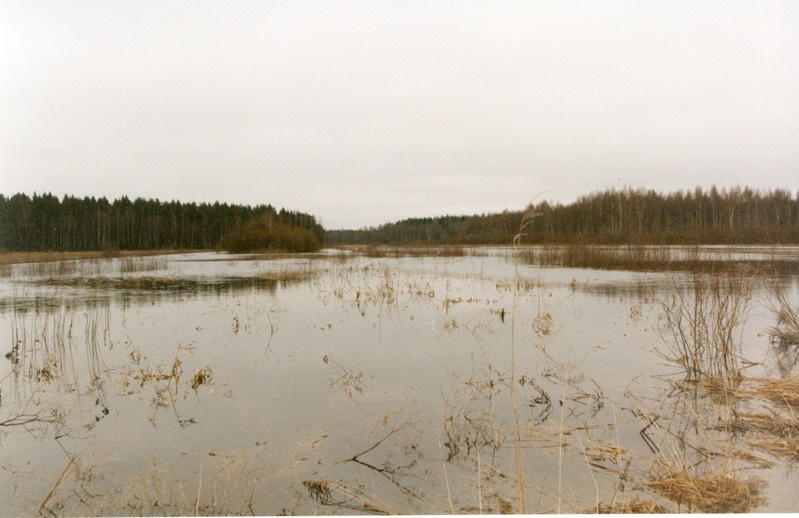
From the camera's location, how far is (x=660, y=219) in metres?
9.69

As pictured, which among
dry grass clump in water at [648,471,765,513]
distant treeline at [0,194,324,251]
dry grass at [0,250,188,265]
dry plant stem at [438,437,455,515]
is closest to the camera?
dry plant stem at [438,437,455,515]

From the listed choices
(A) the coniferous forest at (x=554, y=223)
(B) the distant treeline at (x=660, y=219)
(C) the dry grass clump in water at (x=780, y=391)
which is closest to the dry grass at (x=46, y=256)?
(A) the coniferous forest at (x=554, y=223)

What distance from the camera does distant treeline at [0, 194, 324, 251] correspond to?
20602 mm

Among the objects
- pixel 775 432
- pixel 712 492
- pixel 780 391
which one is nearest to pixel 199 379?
pixel 712 492

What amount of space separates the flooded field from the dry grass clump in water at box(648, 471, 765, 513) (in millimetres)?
10

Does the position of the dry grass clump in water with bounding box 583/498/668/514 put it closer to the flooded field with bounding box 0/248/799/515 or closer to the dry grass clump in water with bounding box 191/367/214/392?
the flooded field with bounding box 0/248/799/515

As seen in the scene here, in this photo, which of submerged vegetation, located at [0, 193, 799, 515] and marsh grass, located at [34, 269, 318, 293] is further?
marsh grass, located at [34, 269, 318, 293]

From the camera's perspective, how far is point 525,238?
29.1 ft

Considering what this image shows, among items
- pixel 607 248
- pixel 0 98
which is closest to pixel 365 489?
pixel 0 98

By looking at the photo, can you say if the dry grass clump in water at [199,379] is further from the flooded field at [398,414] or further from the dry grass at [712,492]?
the dry grass at [712,492]

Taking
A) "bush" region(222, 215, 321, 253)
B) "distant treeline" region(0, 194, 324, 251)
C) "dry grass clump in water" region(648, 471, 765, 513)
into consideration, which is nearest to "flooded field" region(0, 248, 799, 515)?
"dry grass clump in water" region(648, 471, 765, 513)

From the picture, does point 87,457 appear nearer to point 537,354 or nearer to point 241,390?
point 241,390

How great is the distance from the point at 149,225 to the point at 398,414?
34.1m

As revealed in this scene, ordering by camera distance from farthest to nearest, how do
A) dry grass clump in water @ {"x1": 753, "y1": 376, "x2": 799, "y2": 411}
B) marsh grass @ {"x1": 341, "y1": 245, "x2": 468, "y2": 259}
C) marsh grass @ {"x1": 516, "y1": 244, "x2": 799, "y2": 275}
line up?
marsh grass @ {"x1": 341, "y1": 245, "x2": 468, "y2": 259} < marsh grass @ {"x1": 516, "y1": 244, "x2": 799, "y2": 275} < dry grass clump in water @ {"x1": 753, "y1": 376, "x2": 799, "y2": 411}
